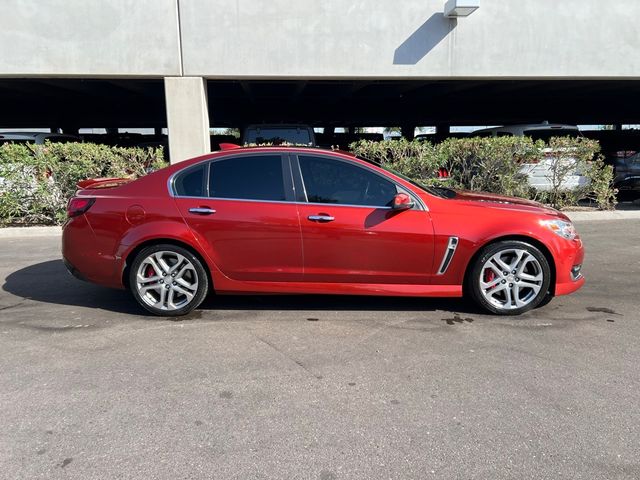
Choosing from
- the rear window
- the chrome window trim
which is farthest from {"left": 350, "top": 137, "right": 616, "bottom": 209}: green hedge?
the chrome window trim

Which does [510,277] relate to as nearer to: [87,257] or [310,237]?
[310,237]

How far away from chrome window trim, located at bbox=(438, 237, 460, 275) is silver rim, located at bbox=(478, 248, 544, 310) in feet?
1.07

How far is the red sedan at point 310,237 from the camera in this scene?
175 inches

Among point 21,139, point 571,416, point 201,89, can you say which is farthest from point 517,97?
point 571,416

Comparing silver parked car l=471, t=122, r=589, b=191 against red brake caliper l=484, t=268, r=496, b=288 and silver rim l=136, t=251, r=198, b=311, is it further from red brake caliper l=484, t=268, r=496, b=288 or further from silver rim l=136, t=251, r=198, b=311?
silver rim l=136, t=251, r=198, b=311

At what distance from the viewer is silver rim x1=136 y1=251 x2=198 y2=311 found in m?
4.60

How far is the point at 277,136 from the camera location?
9812mm

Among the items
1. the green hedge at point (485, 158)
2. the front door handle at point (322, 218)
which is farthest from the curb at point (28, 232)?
the front door handle at point (322, 218)
